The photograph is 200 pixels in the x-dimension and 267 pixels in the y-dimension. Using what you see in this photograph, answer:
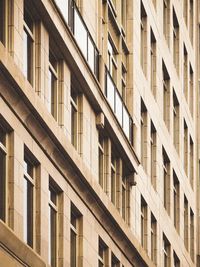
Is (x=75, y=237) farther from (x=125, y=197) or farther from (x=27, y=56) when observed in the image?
(x=125, y=197)

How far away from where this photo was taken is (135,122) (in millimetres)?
59562

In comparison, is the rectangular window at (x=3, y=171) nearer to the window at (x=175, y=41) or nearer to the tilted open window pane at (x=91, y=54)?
the tilted open window pane at (x=91, y=54)

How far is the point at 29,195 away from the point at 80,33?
27.6 feet

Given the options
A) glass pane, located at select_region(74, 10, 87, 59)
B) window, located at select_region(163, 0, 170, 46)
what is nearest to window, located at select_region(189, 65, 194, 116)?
window, located at select_region(163, 0, 170, 46)

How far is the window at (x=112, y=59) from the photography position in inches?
2197

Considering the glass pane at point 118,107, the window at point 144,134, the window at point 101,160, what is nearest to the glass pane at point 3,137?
the window at point 101,160

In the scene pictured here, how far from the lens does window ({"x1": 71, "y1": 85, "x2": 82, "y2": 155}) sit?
48312 millimetres

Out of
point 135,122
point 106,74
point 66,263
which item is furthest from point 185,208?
point 66,263

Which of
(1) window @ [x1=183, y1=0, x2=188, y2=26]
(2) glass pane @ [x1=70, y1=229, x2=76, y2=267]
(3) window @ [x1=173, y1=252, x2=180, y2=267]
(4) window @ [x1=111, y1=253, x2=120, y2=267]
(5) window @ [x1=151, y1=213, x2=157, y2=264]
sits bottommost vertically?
(2) glass pane @ [x1=70, y1=229, x2=76, y2=267]

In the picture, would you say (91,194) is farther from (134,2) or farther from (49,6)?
(134,2)

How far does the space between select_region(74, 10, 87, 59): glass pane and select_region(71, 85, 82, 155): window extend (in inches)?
54.4

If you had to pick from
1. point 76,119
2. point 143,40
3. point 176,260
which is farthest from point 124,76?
point 176,260

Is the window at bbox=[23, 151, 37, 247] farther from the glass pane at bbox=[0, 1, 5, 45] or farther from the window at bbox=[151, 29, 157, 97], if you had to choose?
the window at bbox=[151, 29, 157, 97]

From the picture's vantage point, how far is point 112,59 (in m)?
56.4
